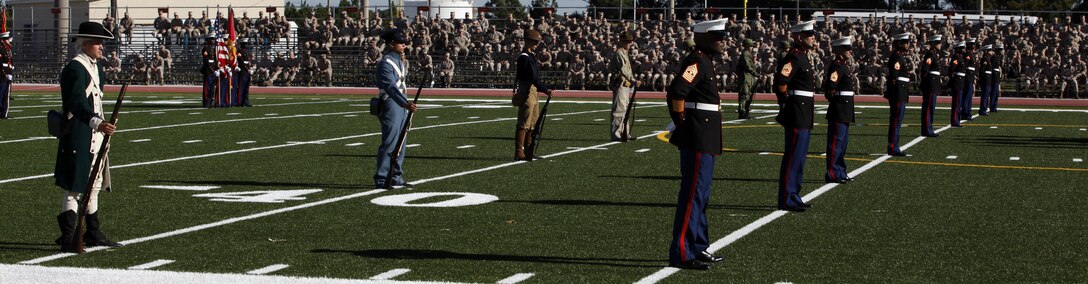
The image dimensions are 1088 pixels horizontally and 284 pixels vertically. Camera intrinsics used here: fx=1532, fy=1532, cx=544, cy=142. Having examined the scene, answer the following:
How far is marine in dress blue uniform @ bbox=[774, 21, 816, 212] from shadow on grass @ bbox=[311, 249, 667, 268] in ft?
10.2

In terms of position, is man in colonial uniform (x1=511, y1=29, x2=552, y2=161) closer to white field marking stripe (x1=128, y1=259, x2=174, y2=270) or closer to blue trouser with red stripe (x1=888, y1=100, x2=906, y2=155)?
blue trouser with red stripe (x1=888, y1=100, x2=906, y2=155)

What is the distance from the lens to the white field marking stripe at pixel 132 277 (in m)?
8.21

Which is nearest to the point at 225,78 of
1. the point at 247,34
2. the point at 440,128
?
the point at 440,128

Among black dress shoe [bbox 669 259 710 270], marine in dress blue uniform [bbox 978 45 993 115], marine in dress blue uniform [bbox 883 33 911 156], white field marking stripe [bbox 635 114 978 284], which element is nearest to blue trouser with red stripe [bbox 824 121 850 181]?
white field marking stripe [bbox 635 114 978 284]

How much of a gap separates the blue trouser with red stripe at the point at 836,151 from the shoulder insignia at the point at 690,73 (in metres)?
5.81

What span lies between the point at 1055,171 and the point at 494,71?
31910 mm

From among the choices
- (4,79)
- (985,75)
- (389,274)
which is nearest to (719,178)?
(389,274)

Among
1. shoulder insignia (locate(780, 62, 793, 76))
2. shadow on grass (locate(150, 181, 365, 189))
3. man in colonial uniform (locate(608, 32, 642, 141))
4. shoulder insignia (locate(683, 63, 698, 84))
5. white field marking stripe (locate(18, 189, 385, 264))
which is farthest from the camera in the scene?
man in colonial uniform (locate(608, 32, 642, 141))

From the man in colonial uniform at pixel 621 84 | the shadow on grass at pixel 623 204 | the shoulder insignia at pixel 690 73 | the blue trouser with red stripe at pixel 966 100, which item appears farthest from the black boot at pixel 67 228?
the blue trouser with red stripe at pixel 966 100

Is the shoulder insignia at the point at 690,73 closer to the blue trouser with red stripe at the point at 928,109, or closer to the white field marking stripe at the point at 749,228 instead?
the white field marking stripe at the point at 749,228

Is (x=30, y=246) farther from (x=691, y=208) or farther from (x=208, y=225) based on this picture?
(x=691, y=208)

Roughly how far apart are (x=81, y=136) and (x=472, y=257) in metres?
2.50

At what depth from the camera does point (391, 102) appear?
13.9 metres

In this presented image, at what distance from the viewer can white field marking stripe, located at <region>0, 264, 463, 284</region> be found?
821 centimetres
